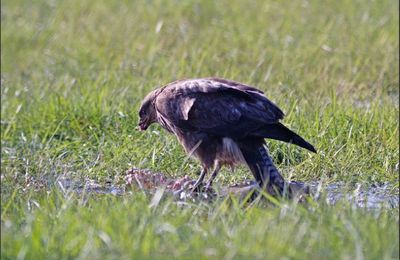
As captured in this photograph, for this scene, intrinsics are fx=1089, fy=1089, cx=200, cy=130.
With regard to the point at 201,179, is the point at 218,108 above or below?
above

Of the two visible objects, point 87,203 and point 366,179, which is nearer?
point 87,203

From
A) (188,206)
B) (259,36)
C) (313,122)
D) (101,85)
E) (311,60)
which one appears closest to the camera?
(188,206)

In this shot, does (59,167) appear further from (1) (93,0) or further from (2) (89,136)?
(1) (93,0)

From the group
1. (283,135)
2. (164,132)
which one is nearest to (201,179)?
(283,135)

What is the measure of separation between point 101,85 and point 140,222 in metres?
4.39

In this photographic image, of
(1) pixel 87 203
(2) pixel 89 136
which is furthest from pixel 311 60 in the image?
(1) pixel 87 203

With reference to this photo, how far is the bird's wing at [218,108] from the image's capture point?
6609mm

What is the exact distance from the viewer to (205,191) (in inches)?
266

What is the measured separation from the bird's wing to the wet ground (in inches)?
14.5

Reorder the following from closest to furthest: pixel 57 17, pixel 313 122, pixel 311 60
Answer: pixel 313 122 < pixel 311 60 < pixel 57 17

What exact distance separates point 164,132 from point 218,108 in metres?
1.54

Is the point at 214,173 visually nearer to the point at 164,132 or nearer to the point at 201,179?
the point at 201,179

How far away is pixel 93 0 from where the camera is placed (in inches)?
538

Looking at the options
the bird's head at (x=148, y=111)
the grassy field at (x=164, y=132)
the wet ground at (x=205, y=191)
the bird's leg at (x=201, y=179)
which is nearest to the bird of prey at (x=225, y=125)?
the bird's leg at (x=201, y=179)
